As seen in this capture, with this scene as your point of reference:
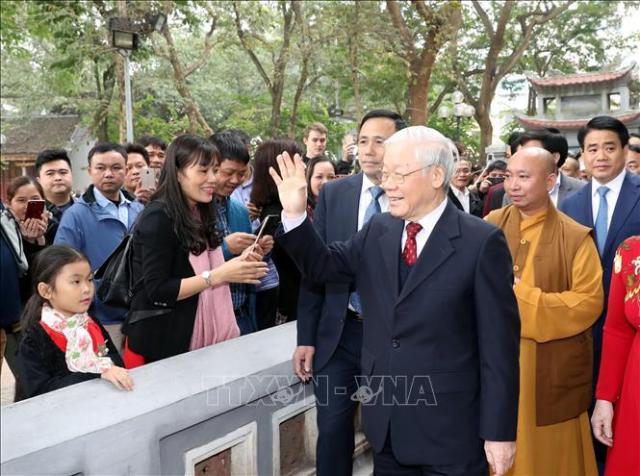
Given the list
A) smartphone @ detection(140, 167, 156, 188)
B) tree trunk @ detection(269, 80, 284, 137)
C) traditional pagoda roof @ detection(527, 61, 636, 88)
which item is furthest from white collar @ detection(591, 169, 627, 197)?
traditional pagoda roof @ detection(527, 61, 636, 88)

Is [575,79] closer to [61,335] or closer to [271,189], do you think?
[271,189]

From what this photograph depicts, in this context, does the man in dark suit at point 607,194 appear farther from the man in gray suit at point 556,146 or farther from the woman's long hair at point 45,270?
the woman's long hair at point 45,270

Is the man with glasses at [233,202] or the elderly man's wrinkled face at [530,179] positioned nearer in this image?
the elderly man's wrinkled face at [530,179]

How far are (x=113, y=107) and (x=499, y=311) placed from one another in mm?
16351

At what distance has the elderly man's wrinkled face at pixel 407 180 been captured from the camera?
2.18 meters

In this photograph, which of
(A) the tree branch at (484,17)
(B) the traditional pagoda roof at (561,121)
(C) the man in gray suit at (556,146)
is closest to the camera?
(C) the man in gray suit at (556,146)

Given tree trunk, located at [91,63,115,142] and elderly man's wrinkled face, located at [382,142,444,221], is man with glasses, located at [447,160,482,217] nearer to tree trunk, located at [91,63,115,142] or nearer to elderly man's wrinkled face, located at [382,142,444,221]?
elderly man's wrinkled face, located at [382,142,444,221]

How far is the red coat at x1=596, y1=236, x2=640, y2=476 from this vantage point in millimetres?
2670

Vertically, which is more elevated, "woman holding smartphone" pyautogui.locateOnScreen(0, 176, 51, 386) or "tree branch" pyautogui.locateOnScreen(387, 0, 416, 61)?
"tree branch" pyautogui.locateOnScreen(387, 0, 416, 61)

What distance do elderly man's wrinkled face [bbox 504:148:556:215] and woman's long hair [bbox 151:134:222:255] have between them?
1.46 m

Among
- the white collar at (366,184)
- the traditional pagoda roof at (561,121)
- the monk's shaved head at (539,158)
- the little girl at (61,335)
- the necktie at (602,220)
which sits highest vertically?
the traditional pagoda roof at (561,121)

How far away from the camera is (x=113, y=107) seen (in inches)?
666

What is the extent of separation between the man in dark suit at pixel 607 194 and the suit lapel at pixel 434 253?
1.88 metres

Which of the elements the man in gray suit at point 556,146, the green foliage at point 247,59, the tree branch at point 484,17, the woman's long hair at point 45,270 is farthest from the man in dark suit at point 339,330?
the tree branch at point 484,17
